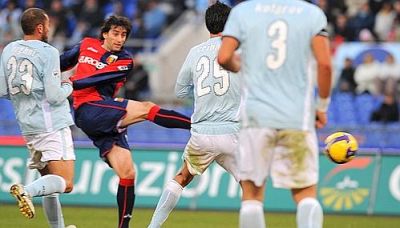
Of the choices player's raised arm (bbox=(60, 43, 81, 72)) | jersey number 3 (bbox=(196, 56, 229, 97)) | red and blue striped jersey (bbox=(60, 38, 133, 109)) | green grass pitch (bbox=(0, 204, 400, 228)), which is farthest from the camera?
green grass pitch (bbox=(0, 204, 400, 228))

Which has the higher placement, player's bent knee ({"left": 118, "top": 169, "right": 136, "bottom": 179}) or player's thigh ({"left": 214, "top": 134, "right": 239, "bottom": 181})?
player's thigh ({"left": 214, "top": 134, "right": 239, "bottom": 181})

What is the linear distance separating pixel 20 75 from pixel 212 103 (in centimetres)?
182

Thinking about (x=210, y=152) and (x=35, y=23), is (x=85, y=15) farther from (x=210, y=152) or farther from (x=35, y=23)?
(x=210, y=152)

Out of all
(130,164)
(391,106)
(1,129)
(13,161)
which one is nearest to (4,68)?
(130,164)

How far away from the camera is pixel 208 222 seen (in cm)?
1374

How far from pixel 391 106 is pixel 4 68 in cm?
1104

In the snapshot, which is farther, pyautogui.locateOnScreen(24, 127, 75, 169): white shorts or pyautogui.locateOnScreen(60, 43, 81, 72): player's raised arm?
pyautogui.locateOnScreen(60, 43, 81, 72): player's raised arm

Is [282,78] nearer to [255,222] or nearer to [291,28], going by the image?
[291,28]

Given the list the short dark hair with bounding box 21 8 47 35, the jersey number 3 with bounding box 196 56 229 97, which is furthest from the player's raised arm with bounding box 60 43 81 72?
the jersey number 3 with bounding box 196 56 229 97

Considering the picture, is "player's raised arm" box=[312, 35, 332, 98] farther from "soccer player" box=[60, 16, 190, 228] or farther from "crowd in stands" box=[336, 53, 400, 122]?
"crowd in stands" box=[336, 53, 400, 122]

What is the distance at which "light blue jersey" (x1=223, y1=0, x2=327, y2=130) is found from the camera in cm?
788

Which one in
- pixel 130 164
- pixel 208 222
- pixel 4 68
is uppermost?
pixel 4 68

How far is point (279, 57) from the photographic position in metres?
7.88

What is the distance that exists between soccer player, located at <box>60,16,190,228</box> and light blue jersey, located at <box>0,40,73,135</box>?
249 mm
